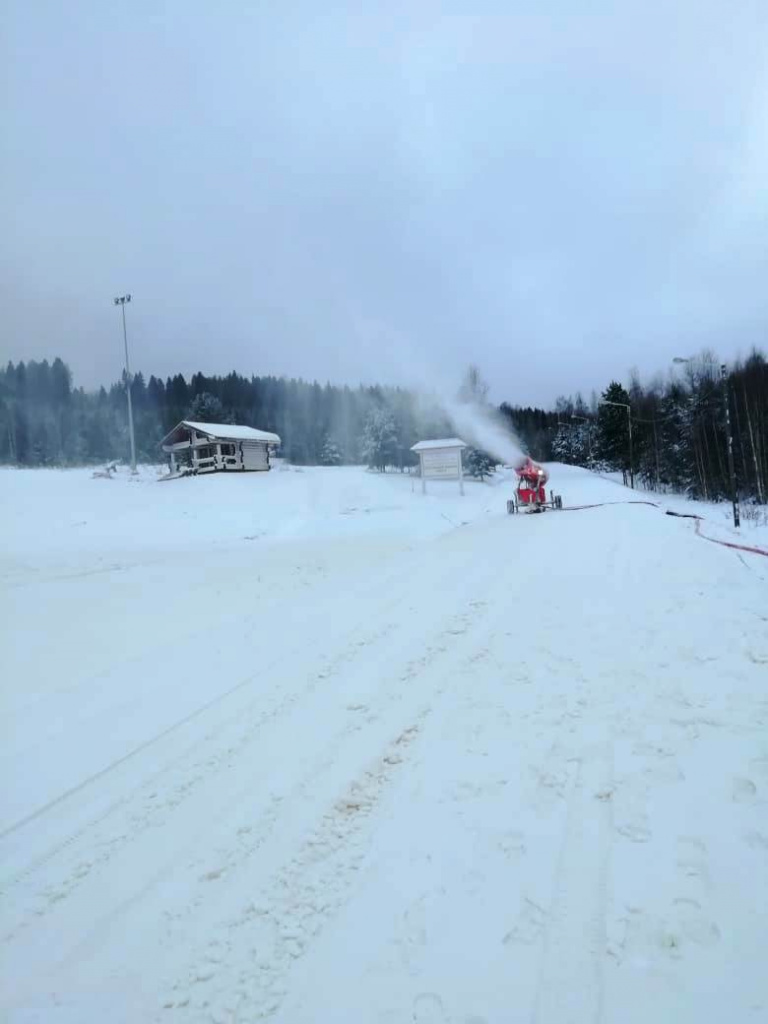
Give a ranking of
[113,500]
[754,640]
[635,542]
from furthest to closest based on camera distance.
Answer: [113,500], [635,542], [754,640]

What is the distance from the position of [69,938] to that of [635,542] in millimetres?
11440

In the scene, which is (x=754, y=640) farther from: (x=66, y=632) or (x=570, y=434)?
(x=570, y=434)

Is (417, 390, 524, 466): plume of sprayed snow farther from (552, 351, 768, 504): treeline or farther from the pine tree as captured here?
the pine tree

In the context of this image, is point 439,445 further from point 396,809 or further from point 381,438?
point 396,809

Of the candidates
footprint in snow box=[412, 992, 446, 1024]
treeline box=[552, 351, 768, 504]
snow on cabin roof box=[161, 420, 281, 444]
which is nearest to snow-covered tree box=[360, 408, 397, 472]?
snow on cabin roof box=[161, 420, 281, 444]

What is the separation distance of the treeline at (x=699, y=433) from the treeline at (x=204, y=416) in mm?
18127

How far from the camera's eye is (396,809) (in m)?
3.52

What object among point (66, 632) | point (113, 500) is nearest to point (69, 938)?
point (66, 632)

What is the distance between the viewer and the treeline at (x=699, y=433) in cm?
3431

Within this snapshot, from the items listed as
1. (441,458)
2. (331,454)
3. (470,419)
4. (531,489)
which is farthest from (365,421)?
(531,489)

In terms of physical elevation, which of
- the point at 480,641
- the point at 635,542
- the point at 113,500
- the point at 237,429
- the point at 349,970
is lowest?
the point at 349,970

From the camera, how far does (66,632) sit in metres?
7.64

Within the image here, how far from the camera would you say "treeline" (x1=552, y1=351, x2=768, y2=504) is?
34.3 meters

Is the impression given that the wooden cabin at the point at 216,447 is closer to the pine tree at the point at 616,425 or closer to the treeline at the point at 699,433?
the treeline at the point at 699,433
